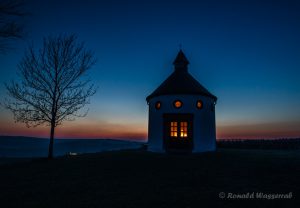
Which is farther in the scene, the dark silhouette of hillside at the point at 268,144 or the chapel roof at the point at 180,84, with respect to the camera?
the dark silhouette of hillside at the point at 268,144

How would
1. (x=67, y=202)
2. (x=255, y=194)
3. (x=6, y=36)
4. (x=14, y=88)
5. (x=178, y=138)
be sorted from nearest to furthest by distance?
(x=67, y=202)
(x=255, y=194)
(x=6, y=36)
(x=14, y=88)
(x=178, y=138)

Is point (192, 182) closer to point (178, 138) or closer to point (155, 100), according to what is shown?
point (178, 138)

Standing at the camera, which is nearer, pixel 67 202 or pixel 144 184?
pixel 67 202

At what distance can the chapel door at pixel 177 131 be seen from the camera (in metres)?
19.3

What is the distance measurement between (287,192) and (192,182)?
10.3 ft

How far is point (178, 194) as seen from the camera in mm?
7367

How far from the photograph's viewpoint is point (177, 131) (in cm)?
1942

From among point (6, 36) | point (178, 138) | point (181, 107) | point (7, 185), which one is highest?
point (6, 36)

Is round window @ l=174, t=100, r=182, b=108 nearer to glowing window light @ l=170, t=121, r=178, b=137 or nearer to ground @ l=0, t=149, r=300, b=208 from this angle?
glowing window light @ l=170, t=121, r=178, b=137

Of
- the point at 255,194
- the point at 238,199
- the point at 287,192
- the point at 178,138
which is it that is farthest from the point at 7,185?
the point at 178,138

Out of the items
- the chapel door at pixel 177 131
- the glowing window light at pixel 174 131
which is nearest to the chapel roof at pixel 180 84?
the chapel door at pixel 177 131

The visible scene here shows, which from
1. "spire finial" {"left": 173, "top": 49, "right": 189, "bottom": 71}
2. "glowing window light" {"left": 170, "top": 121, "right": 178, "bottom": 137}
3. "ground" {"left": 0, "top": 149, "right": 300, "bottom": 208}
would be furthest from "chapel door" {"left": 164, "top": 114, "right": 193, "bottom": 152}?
"ground" {"left": 0, "top": 149, "right": 300, "bottom": 208}

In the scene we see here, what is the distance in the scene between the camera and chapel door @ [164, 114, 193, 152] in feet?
63.2

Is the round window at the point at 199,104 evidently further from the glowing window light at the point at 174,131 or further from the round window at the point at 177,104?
the glowing window light at the point at 174,131
